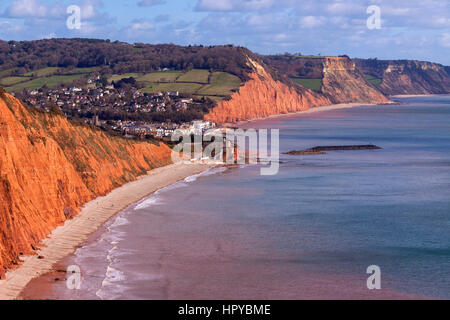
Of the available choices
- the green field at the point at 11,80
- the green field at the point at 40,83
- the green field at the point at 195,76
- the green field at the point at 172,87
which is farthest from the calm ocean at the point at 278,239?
the green field at the point at 11,80

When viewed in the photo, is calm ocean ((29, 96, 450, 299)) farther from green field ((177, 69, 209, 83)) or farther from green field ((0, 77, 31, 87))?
green field ((0, 77, 31, 87))

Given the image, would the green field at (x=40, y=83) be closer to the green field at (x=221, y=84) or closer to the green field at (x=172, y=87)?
the green field at (x=172, y=87)

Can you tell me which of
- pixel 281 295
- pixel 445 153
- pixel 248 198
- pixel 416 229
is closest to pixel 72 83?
pixel 445 153

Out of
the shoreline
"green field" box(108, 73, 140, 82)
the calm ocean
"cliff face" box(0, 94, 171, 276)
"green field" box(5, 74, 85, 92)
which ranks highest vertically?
"green field" box(108, 73, 140, 82)

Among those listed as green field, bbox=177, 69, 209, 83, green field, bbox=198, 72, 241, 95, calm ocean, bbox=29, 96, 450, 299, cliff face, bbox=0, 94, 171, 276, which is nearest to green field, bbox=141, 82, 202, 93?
green field, bbox=198, 72, 241, 95

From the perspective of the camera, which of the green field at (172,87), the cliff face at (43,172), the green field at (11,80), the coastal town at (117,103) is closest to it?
the cliff face at (43,172)

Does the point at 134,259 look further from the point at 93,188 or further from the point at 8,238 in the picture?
the point at 93,188
